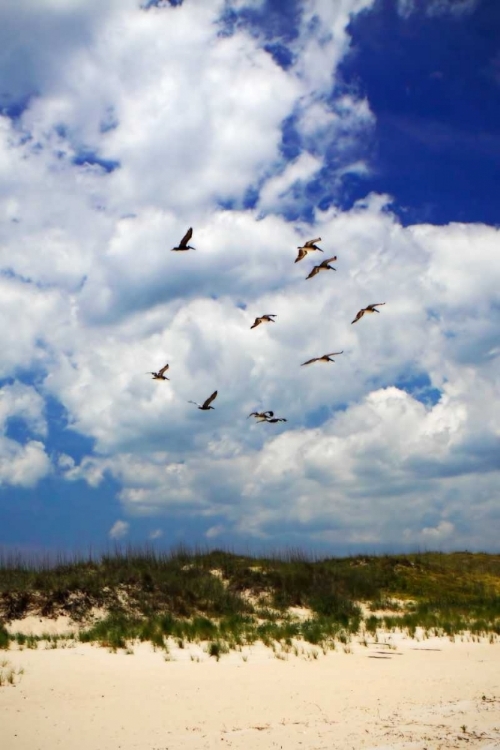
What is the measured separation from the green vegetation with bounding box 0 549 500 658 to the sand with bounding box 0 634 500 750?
4.92 ft

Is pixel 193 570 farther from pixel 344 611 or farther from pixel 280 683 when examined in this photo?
pixel 280 683

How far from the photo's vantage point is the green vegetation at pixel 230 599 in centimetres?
1880

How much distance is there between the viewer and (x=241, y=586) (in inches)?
1060

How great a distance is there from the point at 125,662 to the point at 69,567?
39.0 feet

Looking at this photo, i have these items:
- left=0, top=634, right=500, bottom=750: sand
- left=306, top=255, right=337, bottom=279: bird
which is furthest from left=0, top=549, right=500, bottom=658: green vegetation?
left=306, top=255, right=337, bottom=279: bird

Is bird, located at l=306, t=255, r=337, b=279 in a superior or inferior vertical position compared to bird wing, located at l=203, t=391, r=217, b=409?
superior

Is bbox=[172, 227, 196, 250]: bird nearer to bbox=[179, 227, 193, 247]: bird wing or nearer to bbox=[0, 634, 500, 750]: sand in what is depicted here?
bbox=[179, 227, 193, 247]: bird wing

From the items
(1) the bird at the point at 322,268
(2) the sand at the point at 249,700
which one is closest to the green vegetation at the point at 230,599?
(2) the sand at the point at 249,700

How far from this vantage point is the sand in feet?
31.6

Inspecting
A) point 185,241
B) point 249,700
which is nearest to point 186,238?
point 185,241

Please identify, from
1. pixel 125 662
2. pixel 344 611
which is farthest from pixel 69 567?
pixel 125 662

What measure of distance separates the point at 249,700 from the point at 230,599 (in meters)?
12.6

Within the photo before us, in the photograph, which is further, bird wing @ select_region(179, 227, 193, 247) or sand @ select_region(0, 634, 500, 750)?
bird wing @ select_region(179, 227, 193, 247)

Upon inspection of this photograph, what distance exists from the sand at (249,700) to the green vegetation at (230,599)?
1499 millimetres
